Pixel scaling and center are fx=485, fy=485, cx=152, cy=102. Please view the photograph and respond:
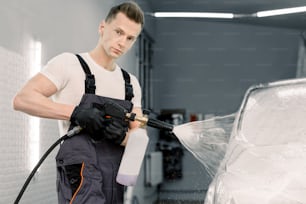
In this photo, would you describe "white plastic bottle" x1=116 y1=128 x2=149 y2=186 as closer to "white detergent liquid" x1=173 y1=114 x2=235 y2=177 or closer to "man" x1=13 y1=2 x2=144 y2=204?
"man" x1=13 y1=2 x2=144 y2=204

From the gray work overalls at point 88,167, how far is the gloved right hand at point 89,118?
8cm

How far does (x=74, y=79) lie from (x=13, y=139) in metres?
0.79

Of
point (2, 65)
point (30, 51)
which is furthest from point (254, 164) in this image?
point (30, 51)

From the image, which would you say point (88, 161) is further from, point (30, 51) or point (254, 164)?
point (30, 51)

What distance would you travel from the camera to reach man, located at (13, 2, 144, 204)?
1.46 metres

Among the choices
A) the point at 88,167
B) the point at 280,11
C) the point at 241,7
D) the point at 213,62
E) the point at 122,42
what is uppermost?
the point at 241,7

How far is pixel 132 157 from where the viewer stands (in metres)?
1.53

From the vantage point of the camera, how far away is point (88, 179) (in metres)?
1.48

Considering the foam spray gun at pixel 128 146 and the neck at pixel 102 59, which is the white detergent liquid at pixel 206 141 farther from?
the neck at pixel 102 59

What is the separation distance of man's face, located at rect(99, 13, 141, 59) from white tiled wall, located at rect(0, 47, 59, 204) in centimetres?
65

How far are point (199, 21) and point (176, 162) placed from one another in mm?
2028

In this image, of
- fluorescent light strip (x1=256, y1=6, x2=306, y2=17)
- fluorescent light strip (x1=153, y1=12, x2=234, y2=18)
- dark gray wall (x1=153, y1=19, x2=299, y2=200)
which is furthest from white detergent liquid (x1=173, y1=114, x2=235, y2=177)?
dark gray wall (x1=153, y1=19, x2=299, y2=200)

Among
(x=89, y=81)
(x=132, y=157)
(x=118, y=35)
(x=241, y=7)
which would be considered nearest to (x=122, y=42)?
(x=118, y=35)

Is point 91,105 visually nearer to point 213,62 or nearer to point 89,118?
point 89,118
